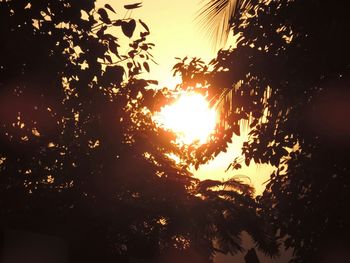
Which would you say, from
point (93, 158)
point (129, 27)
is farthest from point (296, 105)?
point (93, 158)

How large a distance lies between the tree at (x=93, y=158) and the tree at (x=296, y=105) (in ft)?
3.72

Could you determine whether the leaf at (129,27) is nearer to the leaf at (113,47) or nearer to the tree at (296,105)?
the leaf at (113,47)

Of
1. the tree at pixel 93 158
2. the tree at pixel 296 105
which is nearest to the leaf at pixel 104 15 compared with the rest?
the tree at pixel 93 158

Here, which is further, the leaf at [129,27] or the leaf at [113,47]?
the leaf at [113,47]

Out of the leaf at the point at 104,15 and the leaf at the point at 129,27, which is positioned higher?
the leaf at the point at 104,15

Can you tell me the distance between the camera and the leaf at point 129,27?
4559mm

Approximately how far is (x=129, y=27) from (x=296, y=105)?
2.40m

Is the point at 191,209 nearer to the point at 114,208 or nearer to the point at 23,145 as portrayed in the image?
the point at 114,208

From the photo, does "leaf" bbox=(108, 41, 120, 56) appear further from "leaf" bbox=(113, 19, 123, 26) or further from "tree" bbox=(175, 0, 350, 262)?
"tree" bbox=(175, 0, 350, 262)

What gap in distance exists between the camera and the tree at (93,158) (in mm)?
4730

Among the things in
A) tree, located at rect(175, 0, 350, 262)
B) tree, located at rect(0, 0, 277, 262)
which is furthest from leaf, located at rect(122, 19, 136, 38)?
tree, located at rect(175, 0, 350, 262)

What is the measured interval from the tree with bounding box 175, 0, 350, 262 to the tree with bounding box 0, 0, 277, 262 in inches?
44.7

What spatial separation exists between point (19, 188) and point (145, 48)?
18.5 feet

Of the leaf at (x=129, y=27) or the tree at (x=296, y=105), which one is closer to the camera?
the leaf at (x=129, y=27)
